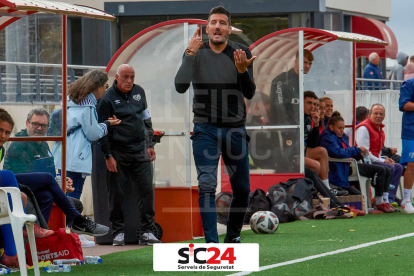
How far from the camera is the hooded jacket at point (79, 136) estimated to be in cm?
870

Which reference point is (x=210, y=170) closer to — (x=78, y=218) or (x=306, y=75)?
(x=78, y=218)

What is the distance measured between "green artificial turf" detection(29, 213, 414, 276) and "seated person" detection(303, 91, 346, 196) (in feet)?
4.02

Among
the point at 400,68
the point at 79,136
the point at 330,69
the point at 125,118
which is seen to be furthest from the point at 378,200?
the point at 400,68

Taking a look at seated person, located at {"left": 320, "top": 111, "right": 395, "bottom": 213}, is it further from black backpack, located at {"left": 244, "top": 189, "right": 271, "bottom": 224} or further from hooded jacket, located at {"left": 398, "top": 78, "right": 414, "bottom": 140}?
black backpack, located at {"left": 244, "top": 189, "right": 271, "bottom": 224}

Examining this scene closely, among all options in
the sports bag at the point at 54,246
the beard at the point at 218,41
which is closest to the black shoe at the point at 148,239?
the sports bag at the point at 54,246

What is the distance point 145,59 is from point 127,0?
557 inches

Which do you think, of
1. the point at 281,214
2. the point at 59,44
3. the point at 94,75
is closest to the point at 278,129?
the point at 281,214

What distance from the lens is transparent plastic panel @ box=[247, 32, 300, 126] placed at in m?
11.7

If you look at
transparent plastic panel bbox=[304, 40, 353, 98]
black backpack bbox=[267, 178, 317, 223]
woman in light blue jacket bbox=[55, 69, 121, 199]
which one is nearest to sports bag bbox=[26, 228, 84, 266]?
woman in light blue jacket bbox=[55, 69, 121, 199]

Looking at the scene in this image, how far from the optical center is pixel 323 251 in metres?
7.25

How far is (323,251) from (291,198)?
3.48m

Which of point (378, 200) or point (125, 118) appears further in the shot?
point (378, 200)

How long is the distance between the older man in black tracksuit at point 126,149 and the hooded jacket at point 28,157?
0.75m

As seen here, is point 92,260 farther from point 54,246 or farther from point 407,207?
point 407,207
